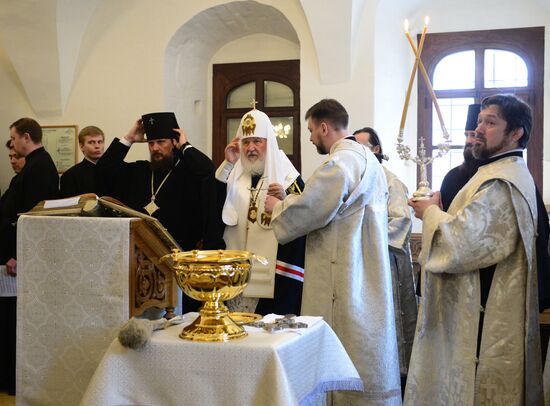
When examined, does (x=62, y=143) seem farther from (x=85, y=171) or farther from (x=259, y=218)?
(x=259, y=218)

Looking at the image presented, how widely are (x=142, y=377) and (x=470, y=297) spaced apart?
5.87ft

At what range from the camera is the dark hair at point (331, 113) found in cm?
412

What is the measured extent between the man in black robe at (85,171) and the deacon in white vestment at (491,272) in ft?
9.28

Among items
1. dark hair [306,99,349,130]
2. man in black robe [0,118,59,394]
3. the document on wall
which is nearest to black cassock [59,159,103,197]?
man in black robe [0,118,59,394]

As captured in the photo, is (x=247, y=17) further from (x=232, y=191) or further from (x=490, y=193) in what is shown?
(x=490, y=193)

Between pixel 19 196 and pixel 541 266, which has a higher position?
pixel 19 196

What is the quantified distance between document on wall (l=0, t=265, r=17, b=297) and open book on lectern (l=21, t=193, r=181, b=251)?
2.07 metres

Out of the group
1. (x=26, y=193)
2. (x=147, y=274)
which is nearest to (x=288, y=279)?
(x=147, y=274)

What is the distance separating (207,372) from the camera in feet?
7.68

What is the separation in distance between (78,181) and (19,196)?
1.90ft

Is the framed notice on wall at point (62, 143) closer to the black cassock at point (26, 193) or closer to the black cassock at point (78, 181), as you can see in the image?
the black cassock at point (78, 181)

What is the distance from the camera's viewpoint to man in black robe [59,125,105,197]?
559 cm

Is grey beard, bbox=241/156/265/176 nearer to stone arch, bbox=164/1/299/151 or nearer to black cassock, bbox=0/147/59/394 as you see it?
black cassock, bbox=0/147/59/394

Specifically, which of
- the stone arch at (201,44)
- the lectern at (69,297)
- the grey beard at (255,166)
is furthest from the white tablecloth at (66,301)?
the stone arch at (201,44)
